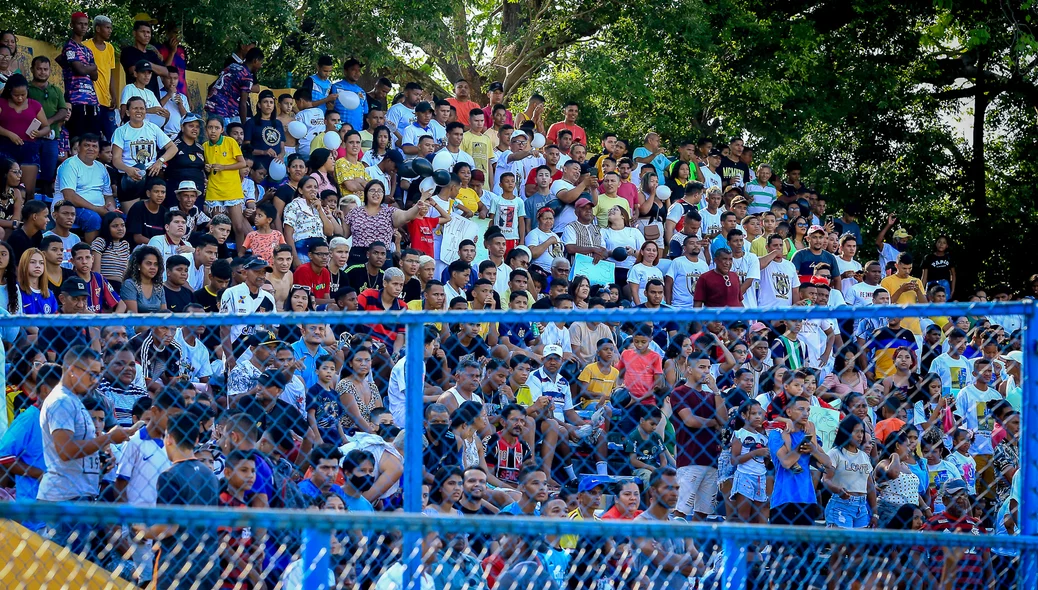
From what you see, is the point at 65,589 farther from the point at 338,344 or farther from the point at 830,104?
the point at 830,104

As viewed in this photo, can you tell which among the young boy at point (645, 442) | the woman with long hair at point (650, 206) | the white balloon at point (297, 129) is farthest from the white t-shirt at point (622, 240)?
the young boy at point (645, 442)

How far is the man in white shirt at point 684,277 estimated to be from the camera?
44.4ft

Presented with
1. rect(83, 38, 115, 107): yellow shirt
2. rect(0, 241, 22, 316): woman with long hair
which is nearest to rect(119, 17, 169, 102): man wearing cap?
rect(83, 38, 115, 107): yellow shirt

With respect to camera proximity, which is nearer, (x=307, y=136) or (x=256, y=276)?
(x=256, y=276)

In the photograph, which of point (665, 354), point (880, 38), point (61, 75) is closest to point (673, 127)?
point (880, 38)

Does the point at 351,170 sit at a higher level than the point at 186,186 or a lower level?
higher

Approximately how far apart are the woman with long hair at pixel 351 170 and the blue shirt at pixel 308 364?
487 centimetres

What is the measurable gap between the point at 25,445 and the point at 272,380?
1306 mm

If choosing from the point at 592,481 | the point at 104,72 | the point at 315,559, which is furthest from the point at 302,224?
the point at 315,559

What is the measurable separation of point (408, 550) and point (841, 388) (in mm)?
5878

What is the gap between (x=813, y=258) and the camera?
14914mm

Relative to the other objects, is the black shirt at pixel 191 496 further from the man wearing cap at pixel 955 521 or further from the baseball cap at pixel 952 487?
the baseball cap at pixel 952 487

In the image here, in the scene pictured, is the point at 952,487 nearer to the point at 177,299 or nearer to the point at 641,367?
the point at 641,367

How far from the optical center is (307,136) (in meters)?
13.6
